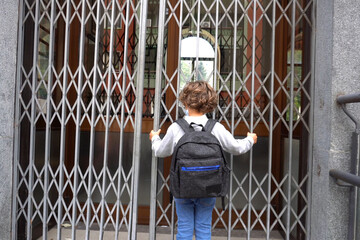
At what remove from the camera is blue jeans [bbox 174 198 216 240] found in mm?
3080

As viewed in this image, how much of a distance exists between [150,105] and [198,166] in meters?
2.14

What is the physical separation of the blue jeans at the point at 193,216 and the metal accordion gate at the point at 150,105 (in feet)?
2.11

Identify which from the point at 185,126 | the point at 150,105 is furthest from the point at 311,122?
the point at 150,105

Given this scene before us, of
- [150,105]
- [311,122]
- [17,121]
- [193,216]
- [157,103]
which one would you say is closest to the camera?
[193,216]

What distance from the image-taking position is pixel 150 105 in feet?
15.9

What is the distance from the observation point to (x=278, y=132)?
4.84 meters

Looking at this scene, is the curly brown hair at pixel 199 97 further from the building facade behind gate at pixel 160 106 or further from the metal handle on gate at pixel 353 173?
the metal handle on gate at pixel 353 173

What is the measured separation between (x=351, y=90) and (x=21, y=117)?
133 inches

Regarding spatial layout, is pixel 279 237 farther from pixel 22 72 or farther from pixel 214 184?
pixel 22 72

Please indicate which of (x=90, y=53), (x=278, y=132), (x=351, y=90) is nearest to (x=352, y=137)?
(x=351, y=90)

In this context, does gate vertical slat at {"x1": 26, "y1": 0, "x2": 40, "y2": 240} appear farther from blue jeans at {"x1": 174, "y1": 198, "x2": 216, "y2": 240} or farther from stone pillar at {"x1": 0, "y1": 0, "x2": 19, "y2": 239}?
blue jeans at {"x1": 174, "y1": 198, "x2": 216, "y2": 240}

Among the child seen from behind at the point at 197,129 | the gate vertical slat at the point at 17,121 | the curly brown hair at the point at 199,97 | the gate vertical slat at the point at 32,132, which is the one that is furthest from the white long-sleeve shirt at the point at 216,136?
the gate vertical slat at the point at 17,121

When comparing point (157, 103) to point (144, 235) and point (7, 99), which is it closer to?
point (7, 99)

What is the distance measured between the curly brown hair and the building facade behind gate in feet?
1.98
